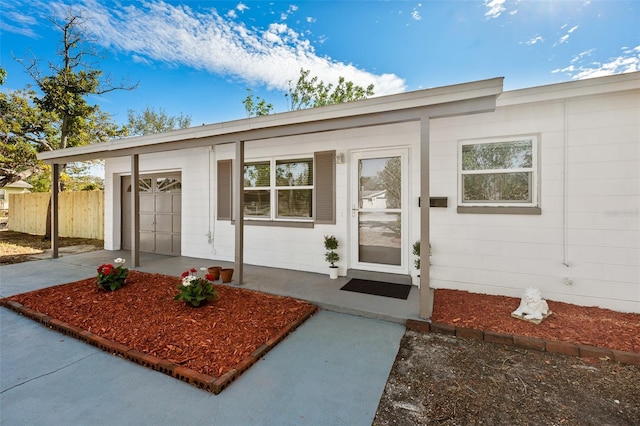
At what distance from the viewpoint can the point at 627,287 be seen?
3.47 metres

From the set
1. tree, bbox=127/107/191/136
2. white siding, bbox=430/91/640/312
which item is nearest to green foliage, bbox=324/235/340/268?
white siding, bbox=430/91/640/312

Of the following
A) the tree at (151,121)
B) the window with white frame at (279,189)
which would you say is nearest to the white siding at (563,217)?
the window with white frame at (279,189)

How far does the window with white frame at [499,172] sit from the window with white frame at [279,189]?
270cm

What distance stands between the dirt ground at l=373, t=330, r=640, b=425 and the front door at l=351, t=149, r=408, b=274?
2.14m

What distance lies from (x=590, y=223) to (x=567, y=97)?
162cm

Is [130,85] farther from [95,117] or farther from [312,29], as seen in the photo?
[312,29]

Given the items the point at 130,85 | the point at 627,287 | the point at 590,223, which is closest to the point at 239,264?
the point at 590,223

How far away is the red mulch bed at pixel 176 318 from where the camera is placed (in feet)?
8.63

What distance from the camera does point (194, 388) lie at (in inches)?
85.6

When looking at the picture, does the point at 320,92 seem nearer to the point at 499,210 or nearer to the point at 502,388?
the point at 499,210

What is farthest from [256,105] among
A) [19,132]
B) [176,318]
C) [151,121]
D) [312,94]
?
[176,318]

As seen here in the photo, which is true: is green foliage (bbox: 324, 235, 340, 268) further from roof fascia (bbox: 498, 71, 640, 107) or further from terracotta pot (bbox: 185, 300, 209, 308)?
roof fascia (bbox: 498, 71, 640, 107)

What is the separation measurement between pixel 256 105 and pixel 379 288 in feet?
37.8

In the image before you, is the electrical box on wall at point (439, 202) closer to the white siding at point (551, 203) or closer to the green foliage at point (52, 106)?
the white siding at point (551, 203)
